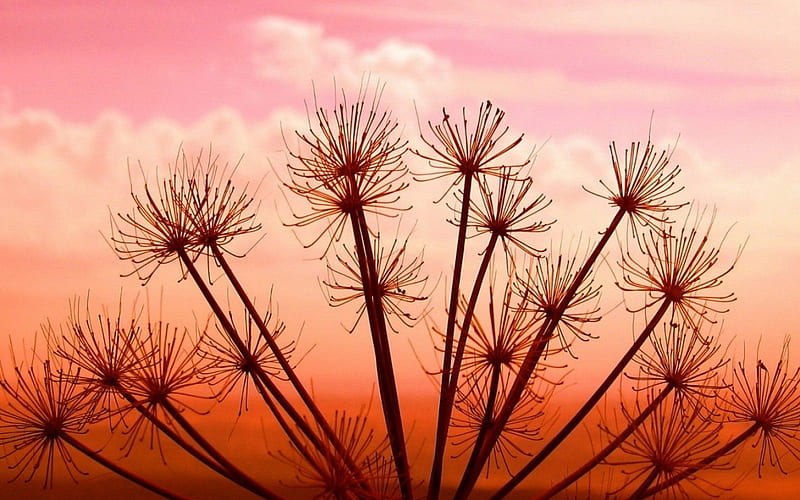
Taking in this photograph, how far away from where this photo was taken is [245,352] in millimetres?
8523

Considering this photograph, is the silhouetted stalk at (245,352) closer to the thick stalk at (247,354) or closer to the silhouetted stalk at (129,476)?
the thick stalk at (247,354)

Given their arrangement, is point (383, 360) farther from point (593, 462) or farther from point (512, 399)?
point (593, 462)

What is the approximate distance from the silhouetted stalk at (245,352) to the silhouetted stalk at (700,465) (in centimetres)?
282

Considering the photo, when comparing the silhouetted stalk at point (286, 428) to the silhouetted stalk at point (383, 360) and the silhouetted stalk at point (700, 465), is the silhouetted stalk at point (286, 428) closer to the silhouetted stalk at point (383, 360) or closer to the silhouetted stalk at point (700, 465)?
the silhouetted stalk at point (383, 360)

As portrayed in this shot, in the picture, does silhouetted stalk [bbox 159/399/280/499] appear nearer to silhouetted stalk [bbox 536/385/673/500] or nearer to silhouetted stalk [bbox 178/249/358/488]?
silhouetted stalk [bbox 178/249/358/488]

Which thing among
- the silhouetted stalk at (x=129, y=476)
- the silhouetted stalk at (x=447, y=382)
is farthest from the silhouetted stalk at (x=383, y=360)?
the silhouetted stalk at (x=129, y=476)

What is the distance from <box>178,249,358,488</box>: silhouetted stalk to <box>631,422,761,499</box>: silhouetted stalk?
9.24ft

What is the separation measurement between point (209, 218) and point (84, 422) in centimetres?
190

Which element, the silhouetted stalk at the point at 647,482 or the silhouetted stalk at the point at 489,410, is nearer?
the silhouetted stalk at the point at 489,410

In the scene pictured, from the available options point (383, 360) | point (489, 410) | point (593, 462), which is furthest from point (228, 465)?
point (593, 462)

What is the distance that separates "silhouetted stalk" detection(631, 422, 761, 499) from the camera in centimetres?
878

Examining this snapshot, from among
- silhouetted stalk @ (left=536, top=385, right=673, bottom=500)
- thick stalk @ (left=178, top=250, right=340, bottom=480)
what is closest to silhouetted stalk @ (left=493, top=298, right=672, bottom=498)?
silhouetted stalk @ (left=536, top=385, right=673, bottom=500)

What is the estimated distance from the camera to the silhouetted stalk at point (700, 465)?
8781 millimetres

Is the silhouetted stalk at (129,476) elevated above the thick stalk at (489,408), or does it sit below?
below
